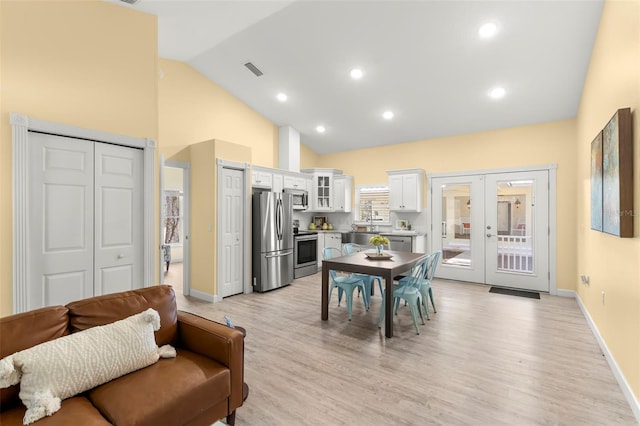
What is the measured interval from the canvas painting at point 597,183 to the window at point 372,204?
3.82 meters

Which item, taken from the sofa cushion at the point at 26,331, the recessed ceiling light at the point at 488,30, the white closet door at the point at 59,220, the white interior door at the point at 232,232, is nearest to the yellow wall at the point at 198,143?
the white interior door at the point at 232,232

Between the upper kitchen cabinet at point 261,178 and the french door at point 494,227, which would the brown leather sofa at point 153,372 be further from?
the french door at point 494,227

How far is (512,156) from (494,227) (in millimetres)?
1280

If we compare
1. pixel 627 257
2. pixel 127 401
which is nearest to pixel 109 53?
pixel 127 401

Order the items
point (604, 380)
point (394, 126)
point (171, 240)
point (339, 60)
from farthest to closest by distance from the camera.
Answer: point (171, 240)
point (394, 126)
point (339, 60)
point (604, 380)

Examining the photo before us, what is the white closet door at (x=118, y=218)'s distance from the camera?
3.10 metres

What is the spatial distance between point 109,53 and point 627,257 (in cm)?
495

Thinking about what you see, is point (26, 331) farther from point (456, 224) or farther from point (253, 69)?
point (456, 224)

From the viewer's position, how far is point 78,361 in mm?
1521

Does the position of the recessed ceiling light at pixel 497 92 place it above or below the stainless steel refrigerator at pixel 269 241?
above

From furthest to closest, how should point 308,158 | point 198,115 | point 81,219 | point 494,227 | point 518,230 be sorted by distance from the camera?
point 308,158
point 494,227
point 518,230
point 198,115
point 81,219

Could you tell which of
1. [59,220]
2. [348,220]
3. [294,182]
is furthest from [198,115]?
[348,220]

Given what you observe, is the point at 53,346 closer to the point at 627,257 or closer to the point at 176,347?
the point at 176,347

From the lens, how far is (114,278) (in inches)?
126
